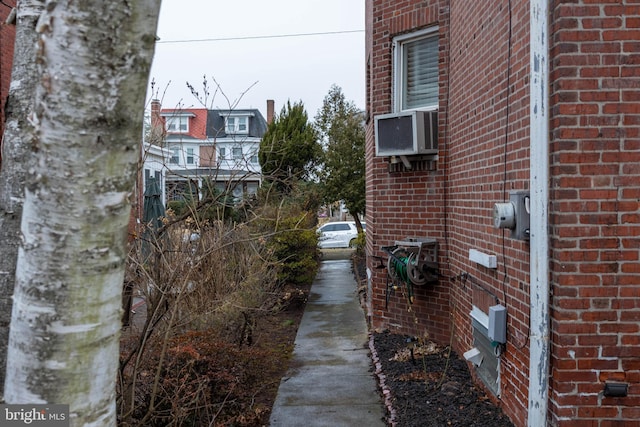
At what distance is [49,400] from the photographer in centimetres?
167

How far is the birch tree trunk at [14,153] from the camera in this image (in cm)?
265

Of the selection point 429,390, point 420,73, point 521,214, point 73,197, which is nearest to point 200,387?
point 429,390

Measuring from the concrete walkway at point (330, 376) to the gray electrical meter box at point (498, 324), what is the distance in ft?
4.72

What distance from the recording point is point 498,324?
4.33 metres

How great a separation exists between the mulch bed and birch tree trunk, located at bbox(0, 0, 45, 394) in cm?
328

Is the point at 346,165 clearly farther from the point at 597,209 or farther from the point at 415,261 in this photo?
the point at 597,209

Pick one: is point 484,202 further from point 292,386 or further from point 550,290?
point 292,386

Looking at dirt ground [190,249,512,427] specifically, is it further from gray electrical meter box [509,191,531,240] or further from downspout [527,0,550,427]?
gray electrical meter box [509,191,531,240]

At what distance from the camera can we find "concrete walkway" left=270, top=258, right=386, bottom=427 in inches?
209

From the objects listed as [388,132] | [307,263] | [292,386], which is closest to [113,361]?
[292,386]

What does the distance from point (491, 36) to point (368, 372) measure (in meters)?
3.99

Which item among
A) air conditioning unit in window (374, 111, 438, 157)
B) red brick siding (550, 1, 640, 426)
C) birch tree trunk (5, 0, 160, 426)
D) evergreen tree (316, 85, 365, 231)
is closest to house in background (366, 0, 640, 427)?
red brick siding (550, 1, 640, 426)

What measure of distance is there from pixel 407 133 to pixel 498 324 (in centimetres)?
325

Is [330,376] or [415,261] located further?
[415,261]
